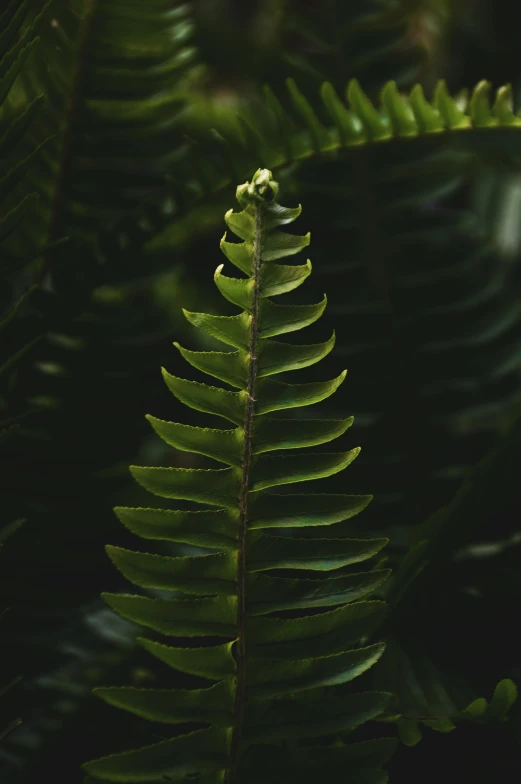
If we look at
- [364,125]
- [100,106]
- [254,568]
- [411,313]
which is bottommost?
[254,568]

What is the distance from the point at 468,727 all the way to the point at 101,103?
1.85 ft

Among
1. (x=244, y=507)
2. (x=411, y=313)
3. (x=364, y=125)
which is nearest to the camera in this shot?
(x=244, y=507)

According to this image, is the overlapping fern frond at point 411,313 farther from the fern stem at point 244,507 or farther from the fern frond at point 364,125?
the fern stem at point 244,507

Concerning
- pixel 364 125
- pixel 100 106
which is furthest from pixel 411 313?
pixel 100 106

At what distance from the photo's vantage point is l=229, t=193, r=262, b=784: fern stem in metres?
0.37

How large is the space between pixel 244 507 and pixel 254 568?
0.11 ft

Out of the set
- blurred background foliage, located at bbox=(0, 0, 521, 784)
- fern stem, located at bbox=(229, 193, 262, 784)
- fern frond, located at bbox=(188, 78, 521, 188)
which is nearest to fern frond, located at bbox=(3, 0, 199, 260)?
blurred background foliage, located at bbox=(0, 0, 521, 784)

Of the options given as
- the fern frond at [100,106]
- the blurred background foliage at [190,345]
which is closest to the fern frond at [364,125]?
the blurred background foliage at [190,345]

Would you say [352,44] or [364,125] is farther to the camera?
[352,44]

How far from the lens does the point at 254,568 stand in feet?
1.27

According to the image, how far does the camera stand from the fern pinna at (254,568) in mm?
368

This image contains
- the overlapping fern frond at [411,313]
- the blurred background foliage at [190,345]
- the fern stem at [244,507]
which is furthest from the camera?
the overlapping fern frond at [411,313]

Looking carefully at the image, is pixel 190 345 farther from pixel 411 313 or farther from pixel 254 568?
pixel 254 568

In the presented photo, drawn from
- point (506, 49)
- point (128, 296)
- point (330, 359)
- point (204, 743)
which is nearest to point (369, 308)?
point (330, 359)
